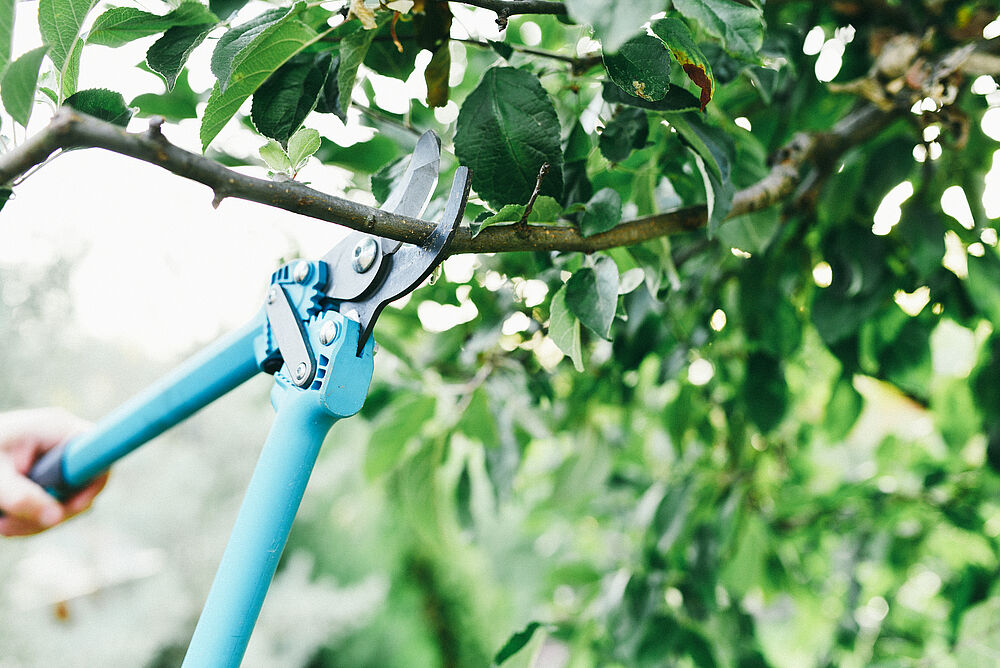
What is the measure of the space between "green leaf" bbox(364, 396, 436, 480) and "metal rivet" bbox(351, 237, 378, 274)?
221mm

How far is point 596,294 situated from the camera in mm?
225

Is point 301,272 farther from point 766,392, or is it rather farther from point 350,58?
point 766,392

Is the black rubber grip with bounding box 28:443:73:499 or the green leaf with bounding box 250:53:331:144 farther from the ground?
the green leaf with bounding box 250:53:331:144

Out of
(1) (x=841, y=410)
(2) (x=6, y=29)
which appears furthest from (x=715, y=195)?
(1) (x=841, y=410)

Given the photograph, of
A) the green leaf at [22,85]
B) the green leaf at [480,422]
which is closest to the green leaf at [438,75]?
the green leaf at [22,85]

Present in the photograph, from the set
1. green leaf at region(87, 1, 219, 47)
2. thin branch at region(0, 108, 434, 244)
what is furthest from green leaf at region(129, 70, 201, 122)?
thin branch at region(0, 108, 434, 244)

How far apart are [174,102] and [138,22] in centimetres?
12

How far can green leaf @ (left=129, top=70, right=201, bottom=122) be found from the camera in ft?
1.05

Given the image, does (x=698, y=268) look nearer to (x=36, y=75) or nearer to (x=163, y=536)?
(x=36, y=75)

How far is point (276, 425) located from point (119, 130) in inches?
4.6

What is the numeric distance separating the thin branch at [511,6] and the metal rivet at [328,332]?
0.11 meters

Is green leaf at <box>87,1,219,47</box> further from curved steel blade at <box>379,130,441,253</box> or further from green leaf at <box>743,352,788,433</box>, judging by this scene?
green leaf at <box>743,352,788,433</box>

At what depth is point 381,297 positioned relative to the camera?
207mm

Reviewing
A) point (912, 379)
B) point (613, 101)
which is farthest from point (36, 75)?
point (912, 379)
